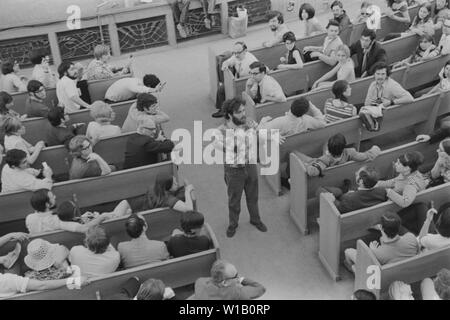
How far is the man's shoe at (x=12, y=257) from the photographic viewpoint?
13.1ft

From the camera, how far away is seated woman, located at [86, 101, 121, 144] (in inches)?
203

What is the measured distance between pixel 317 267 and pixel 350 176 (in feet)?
2.53

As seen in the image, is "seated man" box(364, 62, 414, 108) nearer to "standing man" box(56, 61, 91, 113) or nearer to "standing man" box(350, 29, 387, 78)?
"standing man" box(350, 29, 387, 78)

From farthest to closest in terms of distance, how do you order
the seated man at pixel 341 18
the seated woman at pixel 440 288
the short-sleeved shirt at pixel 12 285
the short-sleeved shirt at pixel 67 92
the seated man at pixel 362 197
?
the seated man at pixel 341 18 < the short-sleeved shirt at pixel 67 92 < the seated man at pixel 362 197 < the short-sleeved shirt at pixel 12 285 < the seated woman at pixel 440 288

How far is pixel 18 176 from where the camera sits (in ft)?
15.4

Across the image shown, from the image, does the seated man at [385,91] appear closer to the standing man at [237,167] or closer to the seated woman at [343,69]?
the seated woman at [343,69]

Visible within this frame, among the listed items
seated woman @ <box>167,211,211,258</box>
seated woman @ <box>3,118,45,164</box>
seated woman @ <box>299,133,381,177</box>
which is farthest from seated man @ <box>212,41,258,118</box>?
seated woman @ <box>167,211,211,258</box>

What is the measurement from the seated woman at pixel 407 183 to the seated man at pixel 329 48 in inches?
84.1

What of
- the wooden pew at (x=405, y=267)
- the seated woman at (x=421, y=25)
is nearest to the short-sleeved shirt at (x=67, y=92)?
the wooden pew at (x=405, y=267)

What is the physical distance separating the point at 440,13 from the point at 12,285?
214 inches

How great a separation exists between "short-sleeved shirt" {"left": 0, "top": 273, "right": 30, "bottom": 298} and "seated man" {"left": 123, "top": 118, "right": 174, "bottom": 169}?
5.05 feet

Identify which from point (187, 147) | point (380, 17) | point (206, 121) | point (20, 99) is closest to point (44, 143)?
point (20, 99)

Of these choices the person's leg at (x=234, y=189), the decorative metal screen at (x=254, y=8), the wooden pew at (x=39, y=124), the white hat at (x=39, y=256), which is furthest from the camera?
the decorative metal screen at (x=254, y=8)

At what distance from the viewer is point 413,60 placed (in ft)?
20.7
